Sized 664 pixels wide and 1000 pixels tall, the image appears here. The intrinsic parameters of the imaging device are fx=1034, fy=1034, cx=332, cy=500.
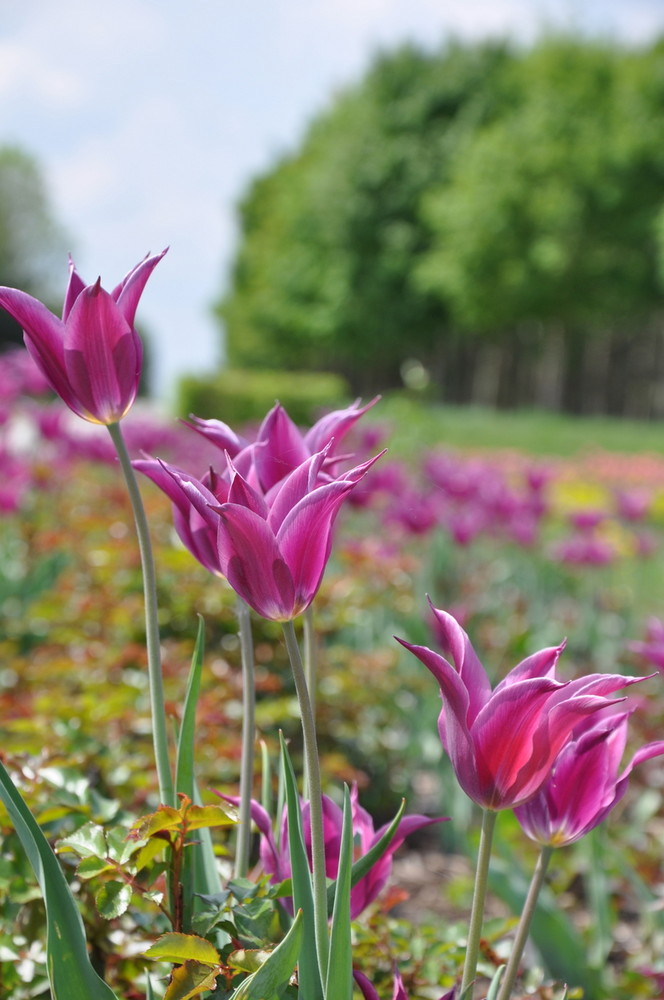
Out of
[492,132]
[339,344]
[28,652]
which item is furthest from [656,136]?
[28,652]

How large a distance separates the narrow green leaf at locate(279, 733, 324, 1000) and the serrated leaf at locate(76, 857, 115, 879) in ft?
0.69

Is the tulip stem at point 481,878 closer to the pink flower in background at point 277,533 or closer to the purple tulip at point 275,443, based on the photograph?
the pink flower in background at point 277,533

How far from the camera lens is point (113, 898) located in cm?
98

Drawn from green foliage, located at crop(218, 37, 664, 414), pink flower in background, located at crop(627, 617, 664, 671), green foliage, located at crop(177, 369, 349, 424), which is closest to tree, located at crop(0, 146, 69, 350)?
green foliage, located at crop(218, 37, 664, 414)

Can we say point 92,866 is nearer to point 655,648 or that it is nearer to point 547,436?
point 655,648

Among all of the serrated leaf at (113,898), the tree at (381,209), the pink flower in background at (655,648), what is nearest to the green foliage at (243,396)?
the tree at (381,209)

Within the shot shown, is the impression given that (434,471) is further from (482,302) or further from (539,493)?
(482,302)

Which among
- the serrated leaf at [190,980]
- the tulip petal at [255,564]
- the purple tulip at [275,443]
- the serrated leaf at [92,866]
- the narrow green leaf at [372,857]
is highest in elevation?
the purple tulip at [275,443]

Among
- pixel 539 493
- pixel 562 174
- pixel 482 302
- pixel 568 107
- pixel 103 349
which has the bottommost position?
pixel 539 493

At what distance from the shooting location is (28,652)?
→ 3.90 metres

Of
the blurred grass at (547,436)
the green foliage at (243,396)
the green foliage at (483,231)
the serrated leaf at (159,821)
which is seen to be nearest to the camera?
the serrated leaf at (159,821)

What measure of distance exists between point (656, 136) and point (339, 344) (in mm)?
11196

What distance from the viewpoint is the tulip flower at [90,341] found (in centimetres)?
98

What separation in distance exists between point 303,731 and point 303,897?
14cm
